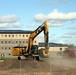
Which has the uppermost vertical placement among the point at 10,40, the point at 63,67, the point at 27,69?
the point at 10,40

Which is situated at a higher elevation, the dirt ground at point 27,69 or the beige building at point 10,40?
the beige building at point 10,40

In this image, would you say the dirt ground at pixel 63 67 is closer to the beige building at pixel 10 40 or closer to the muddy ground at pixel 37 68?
the muddy ground at pixel 37 68

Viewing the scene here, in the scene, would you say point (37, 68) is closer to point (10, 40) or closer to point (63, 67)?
point (63, 67)

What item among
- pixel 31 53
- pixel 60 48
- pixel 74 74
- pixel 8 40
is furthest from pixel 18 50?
pixel 60 48

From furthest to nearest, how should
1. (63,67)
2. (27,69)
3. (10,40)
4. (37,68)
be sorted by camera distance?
(10,40) → (63,67) → (37,68) → (27,69)

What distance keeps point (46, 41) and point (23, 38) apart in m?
101

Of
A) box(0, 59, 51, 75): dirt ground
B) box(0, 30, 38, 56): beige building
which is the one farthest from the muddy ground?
box(0, 30, 38, 56): beige building

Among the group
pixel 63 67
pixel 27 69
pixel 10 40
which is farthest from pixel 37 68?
pixel 10 40

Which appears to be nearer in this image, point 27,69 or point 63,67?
point 27,69

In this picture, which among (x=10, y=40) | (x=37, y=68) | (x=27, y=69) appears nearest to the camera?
(x=27, y=69)

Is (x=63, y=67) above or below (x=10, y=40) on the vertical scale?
below

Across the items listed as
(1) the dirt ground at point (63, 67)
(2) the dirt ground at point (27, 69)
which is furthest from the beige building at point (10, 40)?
(2) the dirt ground at point (27, 69)

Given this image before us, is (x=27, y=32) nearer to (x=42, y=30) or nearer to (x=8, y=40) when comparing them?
(x=8, y=40)

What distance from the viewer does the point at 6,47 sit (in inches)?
5655
